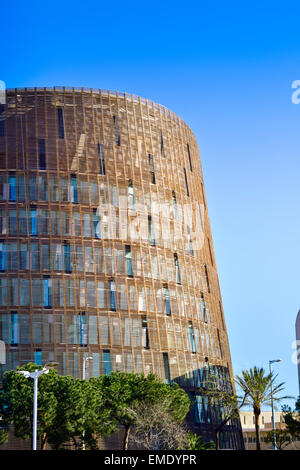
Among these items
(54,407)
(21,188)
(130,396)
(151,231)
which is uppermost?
(21,188)

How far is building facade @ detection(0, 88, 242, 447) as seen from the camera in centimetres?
9788

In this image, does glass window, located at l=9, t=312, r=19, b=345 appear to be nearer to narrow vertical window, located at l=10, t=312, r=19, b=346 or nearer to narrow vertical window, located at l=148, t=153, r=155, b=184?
narrow vertical window, located at l=10, t=312, r=19, b=346

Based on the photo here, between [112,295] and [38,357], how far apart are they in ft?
41.8

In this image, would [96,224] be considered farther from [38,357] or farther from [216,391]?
[216,391]

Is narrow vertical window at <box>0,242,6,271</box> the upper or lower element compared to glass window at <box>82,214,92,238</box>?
lower

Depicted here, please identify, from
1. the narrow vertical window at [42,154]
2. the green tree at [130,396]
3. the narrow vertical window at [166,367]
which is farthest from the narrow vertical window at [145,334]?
the narrow vertical window at [42,154]

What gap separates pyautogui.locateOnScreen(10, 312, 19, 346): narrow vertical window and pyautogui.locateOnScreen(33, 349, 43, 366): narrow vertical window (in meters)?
2.76

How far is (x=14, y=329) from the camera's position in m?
96.6

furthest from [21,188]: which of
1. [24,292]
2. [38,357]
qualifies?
[38,357]

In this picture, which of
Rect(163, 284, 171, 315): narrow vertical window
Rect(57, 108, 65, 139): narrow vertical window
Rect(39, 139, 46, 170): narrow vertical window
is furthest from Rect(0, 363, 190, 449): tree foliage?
Rect(57, 108, 65, 139): narrow vertical window

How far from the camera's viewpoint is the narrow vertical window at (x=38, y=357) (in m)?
95.7

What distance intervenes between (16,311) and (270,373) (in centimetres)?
3478
